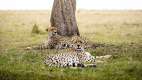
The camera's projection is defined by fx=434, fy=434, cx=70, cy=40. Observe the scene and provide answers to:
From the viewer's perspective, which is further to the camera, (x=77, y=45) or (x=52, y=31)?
(x=52, y=31)

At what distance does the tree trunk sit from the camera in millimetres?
17969

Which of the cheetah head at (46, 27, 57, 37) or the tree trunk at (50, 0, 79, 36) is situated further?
the tree trunk at (50, 0, 79, 36)

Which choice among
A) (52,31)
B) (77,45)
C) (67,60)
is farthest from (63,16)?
(67,60)

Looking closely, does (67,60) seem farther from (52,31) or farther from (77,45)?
(52,31)

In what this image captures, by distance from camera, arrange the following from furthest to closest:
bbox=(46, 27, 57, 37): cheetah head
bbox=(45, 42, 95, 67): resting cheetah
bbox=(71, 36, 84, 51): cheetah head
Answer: bbox=(46, 27, 57, 37): cheetah head
bbox=(71, 36, 84, 51): cheetah head
bbox=(45, 42, 95, 67): resting cheetah

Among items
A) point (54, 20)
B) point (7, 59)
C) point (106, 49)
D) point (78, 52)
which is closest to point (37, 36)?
point (54, 20)

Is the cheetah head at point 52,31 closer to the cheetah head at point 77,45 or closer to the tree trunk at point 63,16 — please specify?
the cheetah head at point 77,45

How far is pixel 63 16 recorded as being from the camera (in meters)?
18.0

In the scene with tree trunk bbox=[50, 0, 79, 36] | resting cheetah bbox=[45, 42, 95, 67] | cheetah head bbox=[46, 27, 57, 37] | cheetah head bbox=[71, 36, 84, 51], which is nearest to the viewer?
resting cheetah bbox=[45, 42, 95, 67]

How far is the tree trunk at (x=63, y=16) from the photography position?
59.0ft

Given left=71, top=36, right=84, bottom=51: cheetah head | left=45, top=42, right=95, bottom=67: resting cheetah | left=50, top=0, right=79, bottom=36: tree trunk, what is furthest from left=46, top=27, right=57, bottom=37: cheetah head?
left=45, top=42, right=95, bottom=67: resting cheetah

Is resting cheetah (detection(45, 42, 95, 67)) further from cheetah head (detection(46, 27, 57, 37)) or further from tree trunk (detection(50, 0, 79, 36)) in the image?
tree trunk (detection(50, 0, 79, 36))

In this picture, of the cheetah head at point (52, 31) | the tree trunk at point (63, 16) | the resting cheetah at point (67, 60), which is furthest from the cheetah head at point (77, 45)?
the tree trunk at point (63, 16)

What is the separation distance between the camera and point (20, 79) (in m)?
9.82
